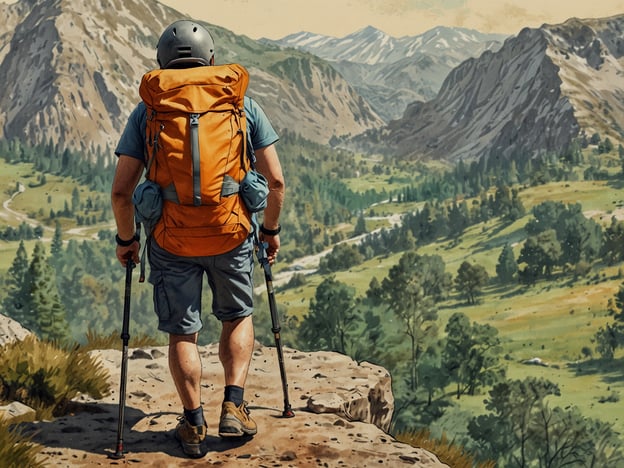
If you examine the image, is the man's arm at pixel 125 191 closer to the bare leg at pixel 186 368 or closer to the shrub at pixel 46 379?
the bare leg at pixel 186 368

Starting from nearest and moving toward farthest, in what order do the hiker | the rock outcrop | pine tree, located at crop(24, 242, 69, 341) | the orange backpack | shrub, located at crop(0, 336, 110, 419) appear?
1. the orange backpack
2. the hiker
3. the rock outcrop
4. shrub, located at crop(0, 336, 110, 419)
5. pine tree, located at crop(24, 242, 69, 341)

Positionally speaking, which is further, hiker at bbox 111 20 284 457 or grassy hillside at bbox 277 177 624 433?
grassy hillside at bbox 277 177 624 433

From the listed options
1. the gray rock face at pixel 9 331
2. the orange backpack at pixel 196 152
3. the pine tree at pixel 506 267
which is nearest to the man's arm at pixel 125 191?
the orange backpack at pixel 196 152

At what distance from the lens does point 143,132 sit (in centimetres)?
768

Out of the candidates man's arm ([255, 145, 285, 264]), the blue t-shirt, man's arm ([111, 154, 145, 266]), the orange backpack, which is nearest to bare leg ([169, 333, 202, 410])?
the orange backpack

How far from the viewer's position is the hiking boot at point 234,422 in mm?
7883

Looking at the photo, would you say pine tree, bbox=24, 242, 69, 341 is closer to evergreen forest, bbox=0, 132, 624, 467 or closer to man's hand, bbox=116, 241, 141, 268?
evergreen forest, bbox=0, 132, 624, 467

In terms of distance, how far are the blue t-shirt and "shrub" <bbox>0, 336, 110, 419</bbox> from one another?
3.14 metres

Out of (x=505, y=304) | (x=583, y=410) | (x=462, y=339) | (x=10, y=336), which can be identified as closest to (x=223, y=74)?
(x=10, y=336)

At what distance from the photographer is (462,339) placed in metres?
94.8

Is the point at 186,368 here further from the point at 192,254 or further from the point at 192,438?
the point at 192,254

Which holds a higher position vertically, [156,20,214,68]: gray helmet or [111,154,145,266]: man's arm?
[156,20,214,68]: gray helmet

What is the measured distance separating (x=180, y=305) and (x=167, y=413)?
2.20m

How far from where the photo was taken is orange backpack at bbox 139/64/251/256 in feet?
24.0
